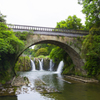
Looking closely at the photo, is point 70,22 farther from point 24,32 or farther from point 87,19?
point 24,32

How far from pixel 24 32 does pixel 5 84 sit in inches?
218

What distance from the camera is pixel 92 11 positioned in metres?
12.8

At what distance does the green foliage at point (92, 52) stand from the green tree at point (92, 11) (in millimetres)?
1261

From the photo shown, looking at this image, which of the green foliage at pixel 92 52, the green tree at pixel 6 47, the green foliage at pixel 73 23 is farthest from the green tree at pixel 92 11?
the green tree at pixel 6 47

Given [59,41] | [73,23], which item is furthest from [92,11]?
[73,23]

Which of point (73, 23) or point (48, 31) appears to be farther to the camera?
point (73, 23)

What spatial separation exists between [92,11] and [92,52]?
13.8 ft

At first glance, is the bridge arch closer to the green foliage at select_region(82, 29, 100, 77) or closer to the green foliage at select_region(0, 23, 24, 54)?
the green foliage at select_region(82, 29, 100, 77)

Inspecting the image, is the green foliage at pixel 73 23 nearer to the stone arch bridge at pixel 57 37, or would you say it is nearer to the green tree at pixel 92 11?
the stone arch bridge at pixel 57 37

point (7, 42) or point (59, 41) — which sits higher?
point (59, 41)

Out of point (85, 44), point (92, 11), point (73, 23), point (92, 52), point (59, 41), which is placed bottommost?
point (92, 52)

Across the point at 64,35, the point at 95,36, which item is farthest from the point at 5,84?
the point at 95,36

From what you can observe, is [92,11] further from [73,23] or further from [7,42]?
[7,42]

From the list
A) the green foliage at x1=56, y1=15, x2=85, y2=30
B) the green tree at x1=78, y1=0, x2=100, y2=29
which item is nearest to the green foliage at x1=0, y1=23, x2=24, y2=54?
the green tree at x1=78, y1=0, x2=100, y2=29
